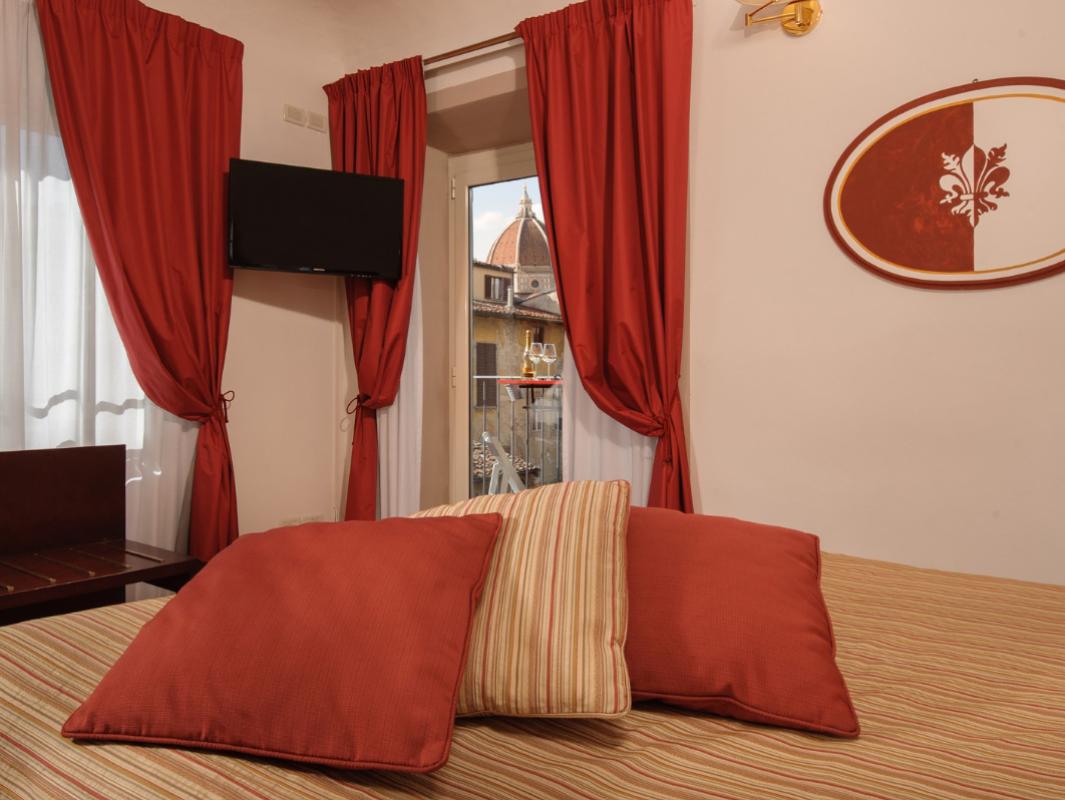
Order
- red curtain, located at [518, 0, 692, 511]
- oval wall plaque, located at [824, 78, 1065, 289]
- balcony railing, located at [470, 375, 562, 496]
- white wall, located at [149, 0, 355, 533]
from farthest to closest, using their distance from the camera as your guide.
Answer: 1. balcony railing, located at [470, 375, 562, 496]
2. white wall, located at [149, 0, 355, 533]
3. red curtain, located at [518, 0, 692, 511]
4. oval wall plaque, located at [824, 78, 1065, 289]

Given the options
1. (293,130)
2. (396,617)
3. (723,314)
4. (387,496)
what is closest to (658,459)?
(723,314)

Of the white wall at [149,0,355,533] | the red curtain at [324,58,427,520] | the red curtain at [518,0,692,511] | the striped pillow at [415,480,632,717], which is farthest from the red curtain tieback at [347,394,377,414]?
the striped pillow at [415,480,632,717]

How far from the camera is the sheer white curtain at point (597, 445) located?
2.90 meters

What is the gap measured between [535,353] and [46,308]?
6.83 ft

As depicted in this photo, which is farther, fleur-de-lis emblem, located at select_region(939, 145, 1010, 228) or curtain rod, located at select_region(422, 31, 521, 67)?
curtain rod, located at select_region(422, 31, 521, 67)

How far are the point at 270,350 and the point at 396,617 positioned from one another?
9.13 feet

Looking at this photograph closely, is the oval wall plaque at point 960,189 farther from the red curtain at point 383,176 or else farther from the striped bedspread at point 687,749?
the red curtain at point 383,176

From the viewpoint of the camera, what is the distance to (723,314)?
8.93 feet

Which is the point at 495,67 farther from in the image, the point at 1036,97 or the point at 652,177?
the point at 1036,97

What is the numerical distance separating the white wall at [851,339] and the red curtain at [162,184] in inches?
80.1

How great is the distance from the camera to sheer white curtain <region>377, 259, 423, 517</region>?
12.0 ft

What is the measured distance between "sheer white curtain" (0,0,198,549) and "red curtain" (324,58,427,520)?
3.24 feet

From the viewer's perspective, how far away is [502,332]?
385 cm

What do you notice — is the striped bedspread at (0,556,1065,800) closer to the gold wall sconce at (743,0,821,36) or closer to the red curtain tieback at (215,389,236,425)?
the red curtain tieback at (215,389,236,425)
